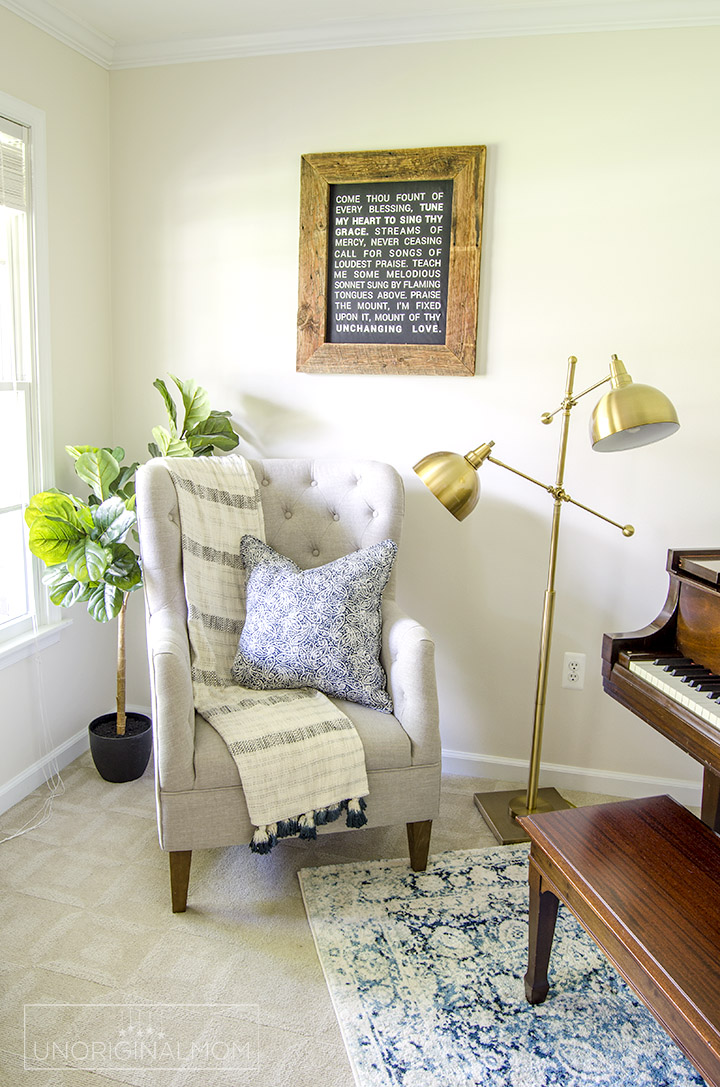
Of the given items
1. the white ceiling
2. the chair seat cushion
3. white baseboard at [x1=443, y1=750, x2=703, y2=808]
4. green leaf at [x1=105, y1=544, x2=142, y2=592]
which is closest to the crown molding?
the white ceiling

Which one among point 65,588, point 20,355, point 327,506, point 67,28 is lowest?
point 65,588

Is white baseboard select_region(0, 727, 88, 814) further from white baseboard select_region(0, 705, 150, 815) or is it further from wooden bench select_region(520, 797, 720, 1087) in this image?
wooden bench select_region(520, 797, 720, 1087)

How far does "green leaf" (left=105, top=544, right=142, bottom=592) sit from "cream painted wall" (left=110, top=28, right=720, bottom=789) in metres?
0.65

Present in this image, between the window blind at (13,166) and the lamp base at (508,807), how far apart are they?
2.31 metres

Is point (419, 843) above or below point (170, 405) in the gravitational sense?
below

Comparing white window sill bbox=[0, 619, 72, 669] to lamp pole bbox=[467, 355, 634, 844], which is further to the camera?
white window sill bbox=[0, 619, 72, 669]

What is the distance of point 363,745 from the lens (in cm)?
194

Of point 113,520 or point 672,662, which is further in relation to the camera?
point 113,520

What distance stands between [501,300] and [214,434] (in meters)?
1.03

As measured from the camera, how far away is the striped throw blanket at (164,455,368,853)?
1.85 meters

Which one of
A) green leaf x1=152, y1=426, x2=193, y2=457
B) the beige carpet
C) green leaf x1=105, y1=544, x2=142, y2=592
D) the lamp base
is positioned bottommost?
the beige carpet

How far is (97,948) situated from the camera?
70.6 inches

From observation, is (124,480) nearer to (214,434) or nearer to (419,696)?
(214,434)

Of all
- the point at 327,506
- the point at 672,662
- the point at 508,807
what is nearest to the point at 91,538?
the point at 327,506
